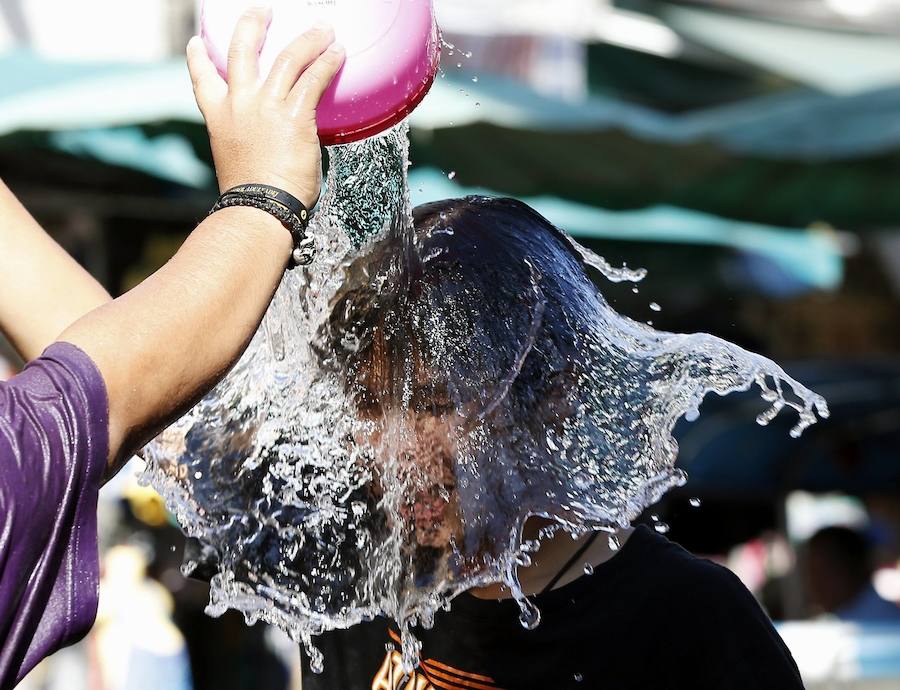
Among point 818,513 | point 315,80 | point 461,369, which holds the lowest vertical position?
point 818,513

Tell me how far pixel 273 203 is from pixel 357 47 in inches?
10.6

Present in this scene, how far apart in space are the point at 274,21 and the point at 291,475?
Answer: 89 cm

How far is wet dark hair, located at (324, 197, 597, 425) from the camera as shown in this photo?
6.11 feet

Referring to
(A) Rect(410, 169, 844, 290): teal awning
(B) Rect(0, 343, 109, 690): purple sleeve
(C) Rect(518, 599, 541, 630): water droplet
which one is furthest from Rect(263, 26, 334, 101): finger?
(A) Rect(410, 169, 844, 290): teal awning

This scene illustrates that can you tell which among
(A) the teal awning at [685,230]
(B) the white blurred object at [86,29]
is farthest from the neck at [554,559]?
(B) the white blurred object at [86,29]

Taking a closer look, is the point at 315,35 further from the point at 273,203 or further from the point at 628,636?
the point at 628,636

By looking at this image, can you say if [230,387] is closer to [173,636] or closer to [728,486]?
[173,636]

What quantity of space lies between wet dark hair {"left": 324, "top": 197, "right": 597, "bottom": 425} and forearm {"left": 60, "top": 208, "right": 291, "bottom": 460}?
0.64 metres

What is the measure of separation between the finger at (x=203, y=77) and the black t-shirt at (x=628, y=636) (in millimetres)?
880

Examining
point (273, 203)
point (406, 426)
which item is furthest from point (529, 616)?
point (273, 203)

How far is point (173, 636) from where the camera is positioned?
4.97m

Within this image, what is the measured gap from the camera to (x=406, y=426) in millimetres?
1904

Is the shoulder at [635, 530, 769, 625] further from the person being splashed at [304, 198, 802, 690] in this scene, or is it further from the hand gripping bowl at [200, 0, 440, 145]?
the hand gripping bowl at [200, 0, 440, 145]

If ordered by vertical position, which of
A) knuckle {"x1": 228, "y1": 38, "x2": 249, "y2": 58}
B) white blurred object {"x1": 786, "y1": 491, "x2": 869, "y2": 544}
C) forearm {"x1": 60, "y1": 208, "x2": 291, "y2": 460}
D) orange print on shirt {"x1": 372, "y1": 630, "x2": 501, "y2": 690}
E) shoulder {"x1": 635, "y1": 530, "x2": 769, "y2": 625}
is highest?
knuckle {"x1": 228, "y1": 38, "x2": 249, "y2": 58}
